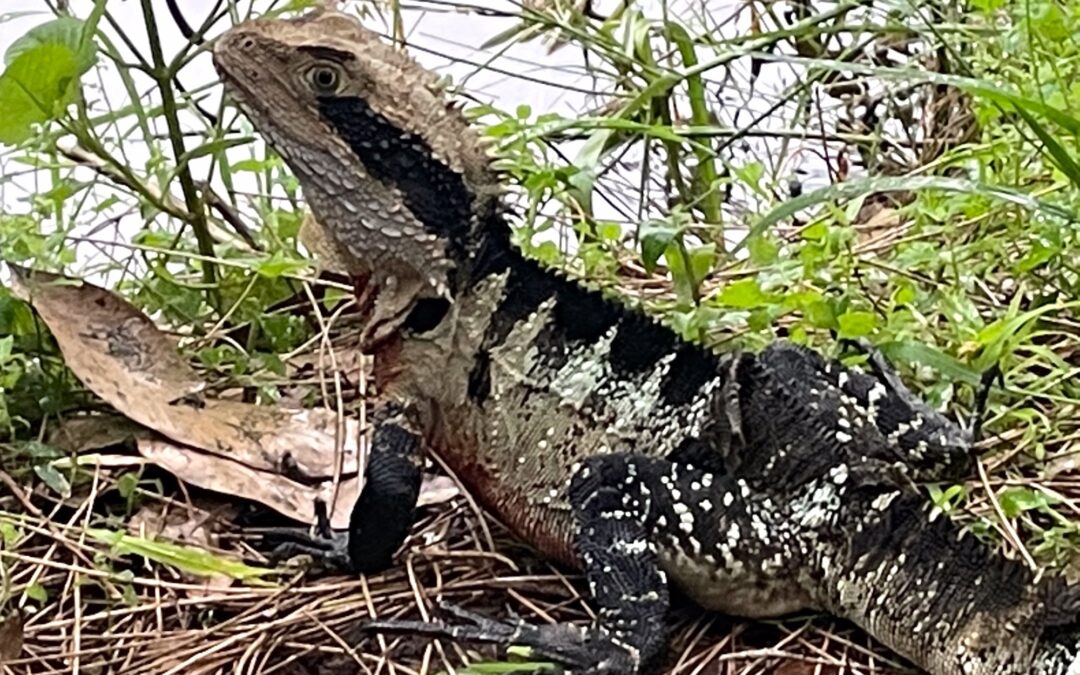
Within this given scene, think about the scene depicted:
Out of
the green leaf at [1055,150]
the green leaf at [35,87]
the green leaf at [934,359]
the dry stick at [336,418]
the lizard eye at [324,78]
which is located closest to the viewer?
the green leaf at [1055,150]

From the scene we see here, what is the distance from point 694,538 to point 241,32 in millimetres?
991

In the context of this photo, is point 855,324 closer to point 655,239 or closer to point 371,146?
point 655,239

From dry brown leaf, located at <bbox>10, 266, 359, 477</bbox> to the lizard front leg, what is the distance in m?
0.28

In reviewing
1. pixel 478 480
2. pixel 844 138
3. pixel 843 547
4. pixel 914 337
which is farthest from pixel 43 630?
pixel 844 138

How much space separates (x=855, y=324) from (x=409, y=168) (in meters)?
0.69

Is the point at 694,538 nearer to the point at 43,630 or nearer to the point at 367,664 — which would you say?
the point at 367,664

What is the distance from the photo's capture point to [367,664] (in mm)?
2279

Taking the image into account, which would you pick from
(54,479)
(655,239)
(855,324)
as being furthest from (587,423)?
(54,479)

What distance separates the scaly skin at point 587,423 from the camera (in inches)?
85.7

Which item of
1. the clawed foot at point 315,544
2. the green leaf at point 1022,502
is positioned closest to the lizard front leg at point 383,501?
the clawed foot at point 315,544

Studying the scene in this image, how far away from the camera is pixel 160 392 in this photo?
112 inches

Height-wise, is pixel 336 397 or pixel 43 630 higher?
pixel 336 397

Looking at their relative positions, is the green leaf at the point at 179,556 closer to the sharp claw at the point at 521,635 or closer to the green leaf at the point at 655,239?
the sharp claw at the point at 521,635

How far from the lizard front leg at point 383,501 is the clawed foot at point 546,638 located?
0.16 m
